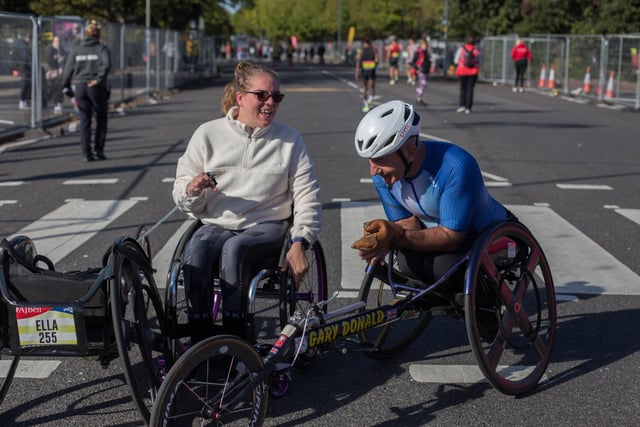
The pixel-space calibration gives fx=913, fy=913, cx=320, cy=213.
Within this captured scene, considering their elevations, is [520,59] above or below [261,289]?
above

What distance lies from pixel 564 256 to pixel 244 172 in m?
3.52

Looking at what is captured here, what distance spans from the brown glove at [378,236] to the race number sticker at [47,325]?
1185mm

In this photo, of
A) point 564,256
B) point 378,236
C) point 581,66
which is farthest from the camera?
point 581,66

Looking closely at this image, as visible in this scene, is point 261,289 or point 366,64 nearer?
point 261,289

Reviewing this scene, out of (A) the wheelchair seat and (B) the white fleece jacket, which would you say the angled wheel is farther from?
(A) the wheelchair seat

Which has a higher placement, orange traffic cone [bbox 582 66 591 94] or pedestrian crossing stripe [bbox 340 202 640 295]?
orange traffic cone [bbox 582 66 591 94]

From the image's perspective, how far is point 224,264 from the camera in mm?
4164

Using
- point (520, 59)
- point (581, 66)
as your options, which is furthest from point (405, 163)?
point (520, 59)

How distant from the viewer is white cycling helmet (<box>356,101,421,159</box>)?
3.94 m

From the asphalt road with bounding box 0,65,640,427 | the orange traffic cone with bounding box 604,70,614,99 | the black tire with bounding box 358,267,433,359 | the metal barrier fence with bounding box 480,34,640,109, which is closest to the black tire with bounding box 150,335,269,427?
the asphalt road with bounding box 0,65,640,427

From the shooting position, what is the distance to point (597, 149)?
14742 mm

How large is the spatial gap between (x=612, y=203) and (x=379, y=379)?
592cm

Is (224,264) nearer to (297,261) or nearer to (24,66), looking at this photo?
(297,261)

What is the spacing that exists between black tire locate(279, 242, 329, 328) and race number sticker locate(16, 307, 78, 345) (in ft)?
3.48
